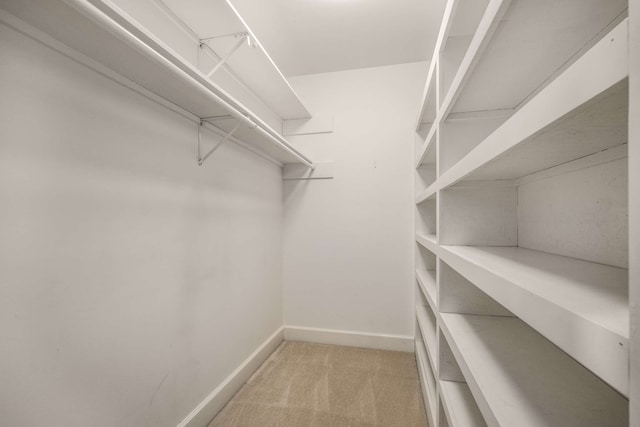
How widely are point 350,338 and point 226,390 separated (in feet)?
3.61

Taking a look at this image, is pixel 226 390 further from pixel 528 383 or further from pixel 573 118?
pixel 573 118

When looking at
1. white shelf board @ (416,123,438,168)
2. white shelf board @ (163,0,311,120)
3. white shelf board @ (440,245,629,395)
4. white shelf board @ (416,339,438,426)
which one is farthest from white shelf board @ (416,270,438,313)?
white shelf board @ (163,0,311,120)

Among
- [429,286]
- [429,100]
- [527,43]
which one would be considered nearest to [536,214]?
[527,43]

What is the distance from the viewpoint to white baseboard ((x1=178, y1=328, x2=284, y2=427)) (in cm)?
128

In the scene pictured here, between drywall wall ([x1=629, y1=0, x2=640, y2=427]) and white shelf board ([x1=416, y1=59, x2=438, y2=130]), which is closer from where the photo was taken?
drywall wall ([x1=629, y1=0, x2=640, y2=427])

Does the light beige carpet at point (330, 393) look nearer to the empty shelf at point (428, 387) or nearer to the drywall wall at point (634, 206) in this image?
the empty shelf at point (428, 387)

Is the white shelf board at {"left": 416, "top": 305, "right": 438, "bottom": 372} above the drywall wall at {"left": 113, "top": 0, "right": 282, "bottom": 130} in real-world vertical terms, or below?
below

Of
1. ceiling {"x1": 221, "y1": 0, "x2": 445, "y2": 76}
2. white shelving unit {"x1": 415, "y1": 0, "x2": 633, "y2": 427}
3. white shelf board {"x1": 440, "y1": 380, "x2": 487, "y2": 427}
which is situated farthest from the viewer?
ceiling {"x1": 221, "y1": 0, "x2": 445, "y2": 76}

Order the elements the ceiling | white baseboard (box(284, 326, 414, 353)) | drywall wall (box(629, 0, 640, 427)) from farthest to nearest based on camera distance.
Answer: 1. white baseboard (box(284, 326, 414, 353))
2. the ceiling
3. drywall wall (box(629, 0, 640, 427))

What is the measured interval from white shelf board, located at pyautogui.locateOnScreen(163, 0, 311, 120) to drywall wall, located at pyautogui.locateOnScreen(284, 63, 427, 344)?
43 cm

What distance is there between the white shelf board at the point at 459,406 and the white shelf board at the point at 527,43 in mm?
1046

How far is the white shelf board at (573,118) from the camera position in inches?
11.4

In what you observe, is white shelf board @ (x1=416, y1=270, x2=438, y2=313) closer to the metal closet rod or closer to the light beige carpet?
the light beige carpet

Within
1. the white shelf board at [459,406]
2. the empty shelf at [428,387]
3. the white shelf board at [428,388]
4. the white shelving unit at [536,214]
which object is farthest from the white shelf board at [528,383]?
the empty shelf at [428,387]
